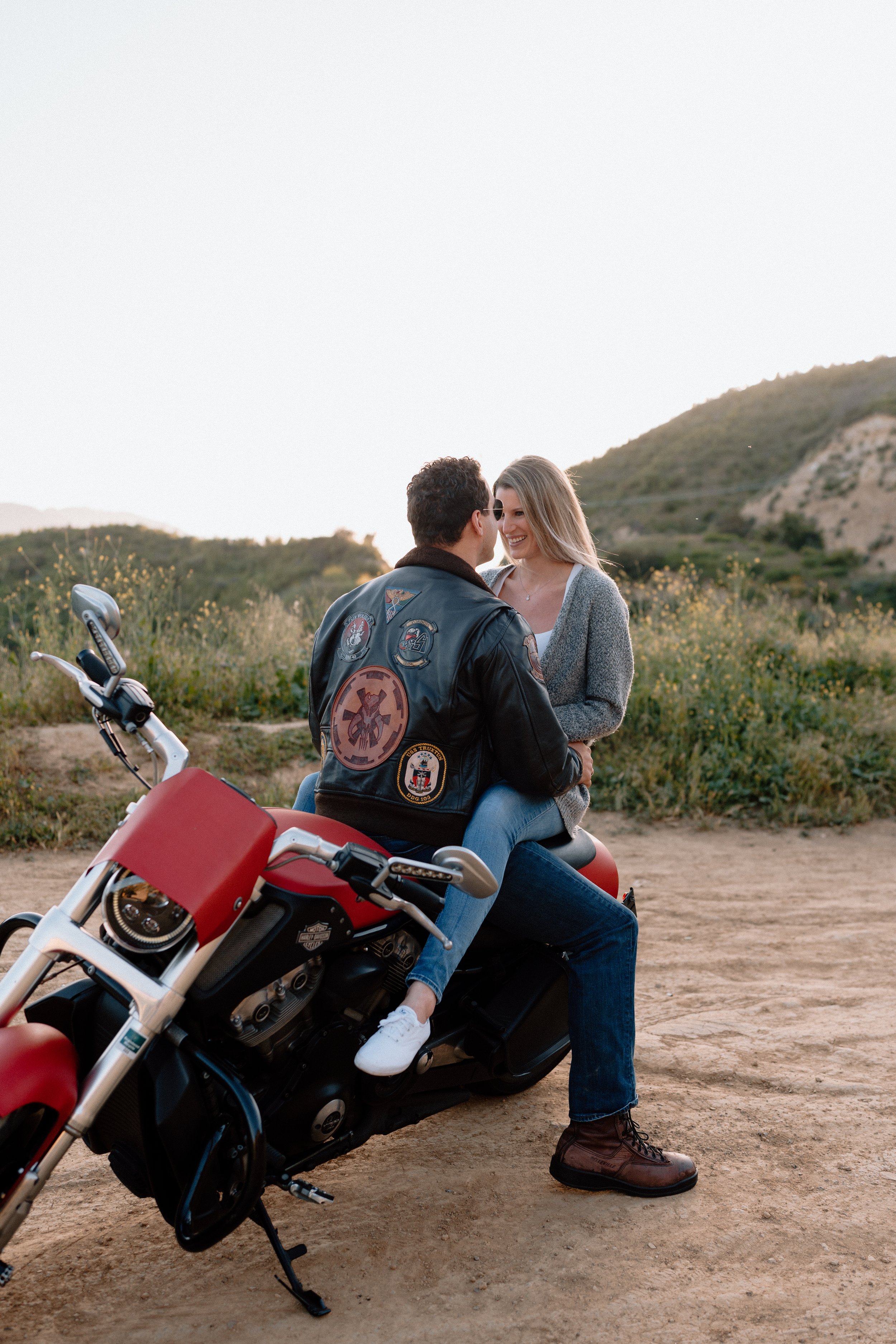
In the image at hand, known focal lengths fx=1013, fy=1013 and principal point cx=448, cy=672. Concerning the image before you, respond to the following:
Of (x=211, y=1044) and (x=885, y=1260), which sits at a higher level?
(x=211, y=1044)

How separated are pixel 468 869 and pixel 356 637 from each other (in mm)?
993

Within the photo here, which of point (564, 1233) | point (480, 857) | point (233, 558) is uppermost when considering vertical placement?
point (233, 558)

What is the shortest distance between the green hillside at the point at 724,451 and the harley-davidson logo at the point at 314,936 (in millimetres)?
49028

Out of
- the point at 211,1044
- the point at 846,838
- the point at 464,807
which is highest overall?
the point at 464,807

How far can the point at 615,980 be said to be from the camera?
3.04 m

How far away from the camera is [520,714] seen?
8.81ft

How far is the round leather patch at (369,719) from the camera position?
2.66m

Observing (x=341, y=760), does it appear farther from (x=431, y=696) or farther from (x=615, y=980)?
(x=615, y=980)

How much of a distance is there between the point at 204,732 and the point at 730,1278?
6373 millimetres

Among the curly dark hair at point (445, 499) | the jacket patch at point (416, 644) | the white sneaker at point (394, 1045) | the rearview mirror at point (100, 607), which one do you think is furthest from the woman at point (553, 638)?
→ the rearview mirror at point (100, 607)

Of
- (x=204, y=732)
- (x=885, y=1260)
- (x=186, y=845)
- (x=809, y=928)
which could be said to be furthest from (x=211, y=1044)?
(x=204, y=732)

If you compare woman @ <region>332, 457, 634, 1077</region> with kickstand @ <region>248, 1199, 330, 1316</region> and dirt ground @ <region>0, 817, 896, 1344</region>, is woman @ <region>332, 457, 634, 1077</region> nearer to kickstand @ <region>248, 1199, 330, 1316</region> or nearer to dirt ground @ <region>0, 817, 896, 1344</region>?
kickstand @ <region>248, 1199, 330, 1316</region>

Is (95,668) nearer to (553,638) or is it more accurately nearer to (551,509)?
(553,638)

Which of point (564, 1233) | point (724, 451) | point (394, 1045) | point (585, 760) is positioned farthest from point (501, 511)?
point (724, 451)
